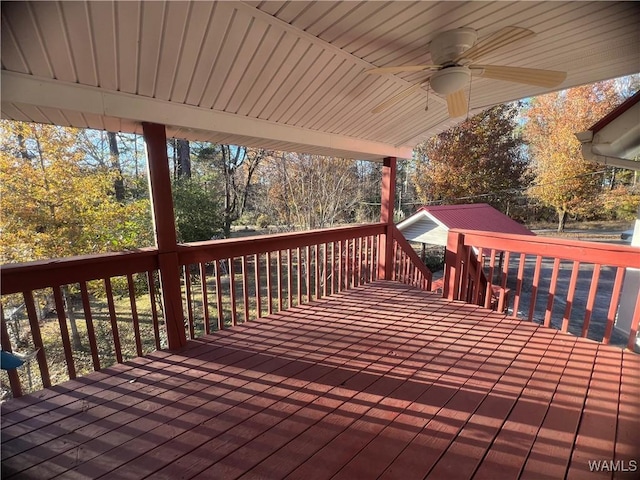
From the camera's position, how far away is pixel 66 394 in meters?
2.04

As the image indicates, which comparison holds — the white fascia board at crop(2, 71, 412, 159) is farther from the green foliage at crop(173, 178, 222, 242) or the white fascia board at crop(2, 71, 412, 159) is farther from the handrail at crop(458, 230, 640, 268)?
the green foliage at crop(173, 178, 222, 242)

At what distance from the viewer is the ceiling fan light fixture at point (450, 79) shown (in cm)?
205

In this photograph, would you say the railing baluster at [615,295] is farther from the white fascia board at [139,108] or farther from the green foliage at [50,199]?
the green foliage at [50,199]

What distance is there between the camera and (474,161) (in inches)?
563

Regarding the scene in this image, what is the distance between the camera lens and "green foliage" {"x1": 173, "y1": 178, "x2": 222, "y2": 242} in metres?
8.94

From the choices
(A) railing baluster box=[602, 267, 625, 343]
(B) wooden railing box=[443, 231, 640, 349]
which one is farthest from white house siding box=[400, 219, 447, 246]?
(A) railing baluster box=[602, 267, 625, 343]

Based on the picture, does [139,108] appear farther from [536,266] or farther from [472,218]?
[472,218]

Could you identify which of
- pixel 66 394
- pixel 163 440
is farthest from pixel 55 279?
pixel 163 440

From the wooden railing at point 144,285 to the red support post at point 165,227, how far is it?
0.13ft

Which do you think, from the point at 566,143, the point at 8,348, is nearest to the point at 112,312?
the point at 8,348

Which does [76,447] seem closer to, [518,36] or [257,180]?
[518,36]

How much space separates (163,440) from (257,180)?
34.9ft

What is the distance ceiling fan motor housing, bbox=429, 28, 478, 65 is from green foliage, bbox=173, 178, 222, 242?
27.3 feet

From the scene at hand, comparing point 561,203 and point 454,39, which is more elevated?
point 454,39
